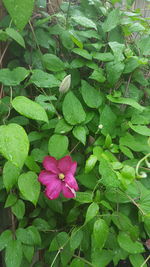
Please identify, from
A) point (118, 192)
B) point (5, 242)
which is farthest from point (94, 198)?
point (5, 242)

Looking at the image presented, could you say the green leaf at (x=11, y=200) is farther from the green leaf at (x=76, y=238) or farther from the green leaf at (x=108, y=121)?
the green leaf at (x=108, y=121)

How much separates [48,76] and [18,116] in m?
0.13

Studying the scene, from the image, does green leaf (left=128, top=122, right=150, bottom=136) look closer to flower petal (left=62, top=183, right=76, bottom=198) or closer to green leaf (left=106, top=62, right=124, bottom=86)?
green leaf (left=106, top=62, right=124, bottom=86)

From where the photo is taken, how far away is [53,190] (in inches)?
20.9

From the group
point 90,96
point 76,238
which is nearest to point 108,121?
point 90,96

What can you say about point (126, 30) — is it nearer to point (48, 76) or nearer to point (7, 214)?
point (48, 76)

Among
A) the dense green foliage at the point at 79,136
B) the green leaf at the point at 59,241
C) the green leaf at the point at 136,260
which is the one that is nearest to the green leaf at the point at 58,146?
the dense green foliage at the point at 79,136

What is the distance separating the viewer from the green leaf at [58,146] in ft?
1.81

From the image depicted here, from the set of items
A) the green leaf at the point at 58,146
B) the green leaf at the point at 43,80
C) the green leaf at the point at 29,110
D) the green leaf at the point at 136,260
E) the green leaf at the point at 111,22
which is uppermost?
the green leaf at the point at 111,22

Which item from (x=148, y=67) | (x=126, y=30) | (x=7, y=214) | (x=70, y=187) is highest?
(x=126, y=30)

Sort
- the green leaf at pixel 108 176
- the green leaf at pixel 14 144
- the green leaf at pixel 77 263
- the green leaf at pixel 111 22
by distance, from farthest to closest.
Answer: the green leaf at pixel 111 22, the green leaf at pixel 77 263, the green leaf at pixel 108 176, the green leaf at pixel 14 144

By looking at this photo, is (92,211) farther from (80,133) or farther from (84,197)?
(80,133)

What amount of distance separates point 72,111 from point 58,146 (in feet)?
0.32

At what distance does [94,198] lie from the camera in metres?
0.60
